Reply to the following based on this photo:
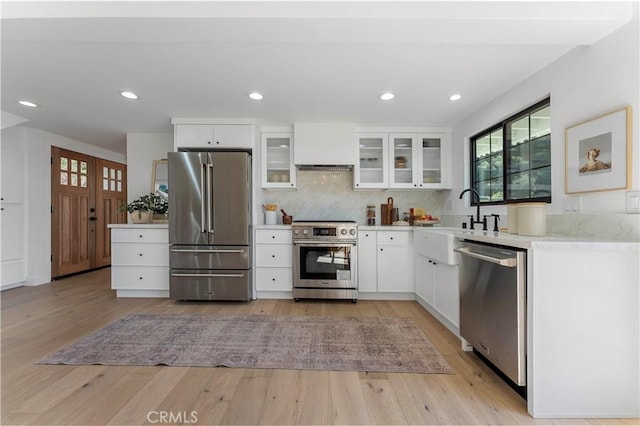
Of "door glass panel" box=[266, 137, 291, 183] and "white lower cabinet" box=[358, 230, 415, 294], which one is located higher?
"door glass panel" box=[266, 137, 291, 183]

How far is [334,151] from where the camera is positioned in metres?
3.58

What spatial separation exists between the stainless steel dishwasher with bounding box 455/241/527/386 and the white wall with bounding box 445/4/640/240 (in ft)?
2.19

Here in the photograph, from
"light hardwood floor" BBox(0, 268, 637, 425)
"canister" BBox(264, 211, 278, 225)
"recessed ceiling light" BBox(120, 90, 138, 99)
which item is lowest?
"light hardwood floor" BBox(0, 268, 637, 425)

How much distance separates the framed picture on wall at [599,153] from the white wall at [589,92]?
4 centimetres

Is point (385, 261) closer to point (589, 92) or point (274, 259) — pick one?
point (274, 259)

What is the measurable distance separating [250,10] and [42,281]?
5034 mm

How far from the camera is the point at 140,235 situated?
3.42m

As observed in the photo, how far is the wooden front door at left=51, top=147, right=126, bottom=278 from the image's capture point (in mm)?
4406

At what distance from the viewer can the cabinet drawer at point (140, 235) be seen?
3.42 meters

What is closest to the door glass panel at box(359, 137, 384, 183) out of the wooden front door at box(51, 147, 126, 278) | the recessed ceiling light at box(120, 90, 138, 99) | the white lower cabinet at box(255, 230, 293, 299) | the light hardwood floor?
the white lower cabinet at box(255, 230, 293, 299)

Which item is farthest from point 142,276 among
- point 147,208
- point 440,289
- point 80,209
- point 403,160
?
point 403,160

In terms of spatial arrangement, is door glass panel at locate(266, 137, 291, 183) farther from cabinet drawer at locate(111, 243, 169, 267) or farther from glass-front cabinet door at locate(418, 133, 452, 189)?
glass-front cabinet door at locate(418, 133, 452, 189)

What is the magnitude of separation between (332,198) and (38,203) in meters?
4.30

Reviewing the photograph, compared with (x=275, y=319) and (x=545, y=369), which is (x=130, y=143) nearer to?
(x=275, y=319)
